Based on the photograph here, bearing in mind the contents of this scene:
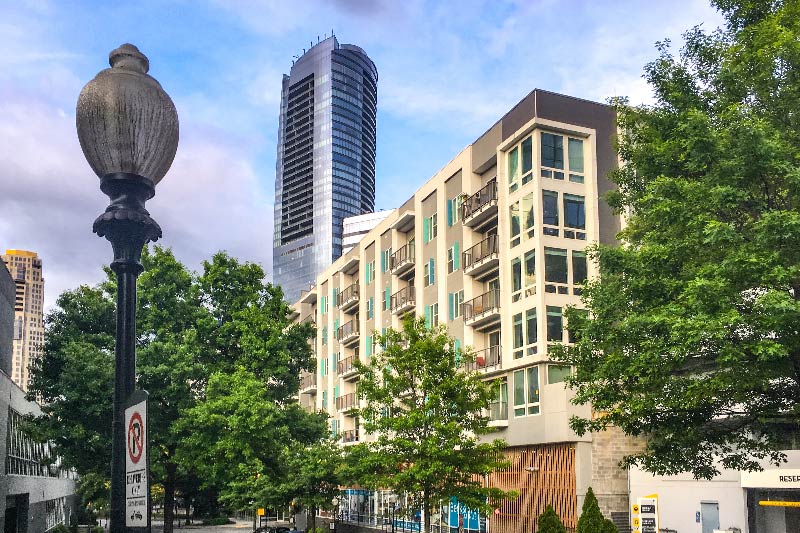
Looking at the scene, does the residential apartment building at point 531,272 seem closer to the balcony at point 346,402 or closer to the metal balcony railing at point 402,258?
the metal balcony railing at point 402,258

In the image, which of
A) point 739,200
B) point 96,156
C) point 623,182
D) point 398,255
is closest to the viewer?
point 96,156

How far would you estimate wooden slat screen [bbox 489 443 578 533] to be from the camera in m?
37.3

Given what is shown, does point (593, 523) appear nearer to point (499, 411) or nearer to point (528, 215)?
point (499, 411)

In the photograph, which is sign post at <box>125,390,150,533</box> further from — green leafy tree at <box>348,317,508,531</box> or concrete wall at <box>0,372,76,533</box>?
concrete wall at <box>0,372,76,533</box>

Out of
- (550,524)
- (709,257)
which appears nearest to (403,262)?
(550,524)

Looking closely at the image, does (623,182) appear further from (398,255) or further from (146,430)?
(398,255)

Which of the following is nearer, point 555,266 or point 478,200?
point 555,266

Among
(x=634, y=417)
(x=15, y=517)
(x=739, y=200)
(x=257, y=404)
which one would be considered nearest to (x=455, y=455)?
(x=257, y=404)

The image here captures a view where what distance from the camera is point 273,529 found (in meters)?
52.2

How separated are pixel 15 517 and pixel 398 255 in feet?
85.2

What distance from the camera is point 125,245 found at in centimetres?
882

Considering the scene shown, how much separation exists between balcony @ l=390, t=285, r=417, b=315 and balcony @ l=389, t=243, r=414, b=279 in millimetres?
1192

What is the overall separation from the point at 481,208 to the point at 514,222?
3.14 metres

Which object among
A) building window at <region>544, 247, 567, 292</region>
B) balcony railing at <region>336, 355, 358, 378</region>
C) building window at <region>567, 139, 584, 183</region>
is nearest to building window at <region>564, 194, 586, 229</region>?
building window at <region>567, 139, 584, 183</region>
